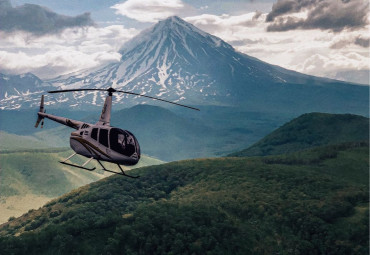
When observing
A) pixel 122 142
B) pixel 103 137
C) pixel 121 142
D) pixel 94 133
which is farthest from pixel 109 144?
pixel 94 133

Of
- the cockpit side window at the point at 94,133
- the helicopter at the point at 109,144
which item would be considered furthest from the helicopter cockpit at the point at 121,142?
the cockpit side window at the point at 94,133

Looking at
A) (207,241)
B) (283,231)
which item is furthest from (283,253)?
(207,241)

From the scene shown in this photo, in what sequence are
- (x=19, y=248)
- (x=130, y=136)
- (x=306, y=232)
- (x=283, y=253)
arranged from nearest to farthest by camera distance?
(x=130, y=136), (x=19, y=248), (x=283, y=253), (x=306, y=232)

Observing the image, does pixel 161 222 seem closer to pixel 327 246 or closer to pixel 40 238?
pixel 40 238

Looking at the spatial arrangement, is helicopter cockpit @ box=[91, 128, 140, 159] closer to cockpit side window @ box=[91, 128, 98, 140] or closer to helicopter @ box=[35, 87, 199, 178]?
helicopter @ box=[35, 87, 199, 178]

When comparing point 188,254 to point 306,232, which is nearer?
point 188,254

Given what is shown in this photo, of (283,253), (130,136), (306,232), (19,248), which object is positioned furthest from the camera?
(306,232)

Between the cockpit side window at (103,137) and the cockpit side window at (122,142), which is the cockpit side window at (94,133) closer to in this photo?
the cockpit side window at (103,137)

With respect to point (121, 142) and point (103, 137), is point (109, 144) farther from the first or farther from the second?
point (121, 142)
